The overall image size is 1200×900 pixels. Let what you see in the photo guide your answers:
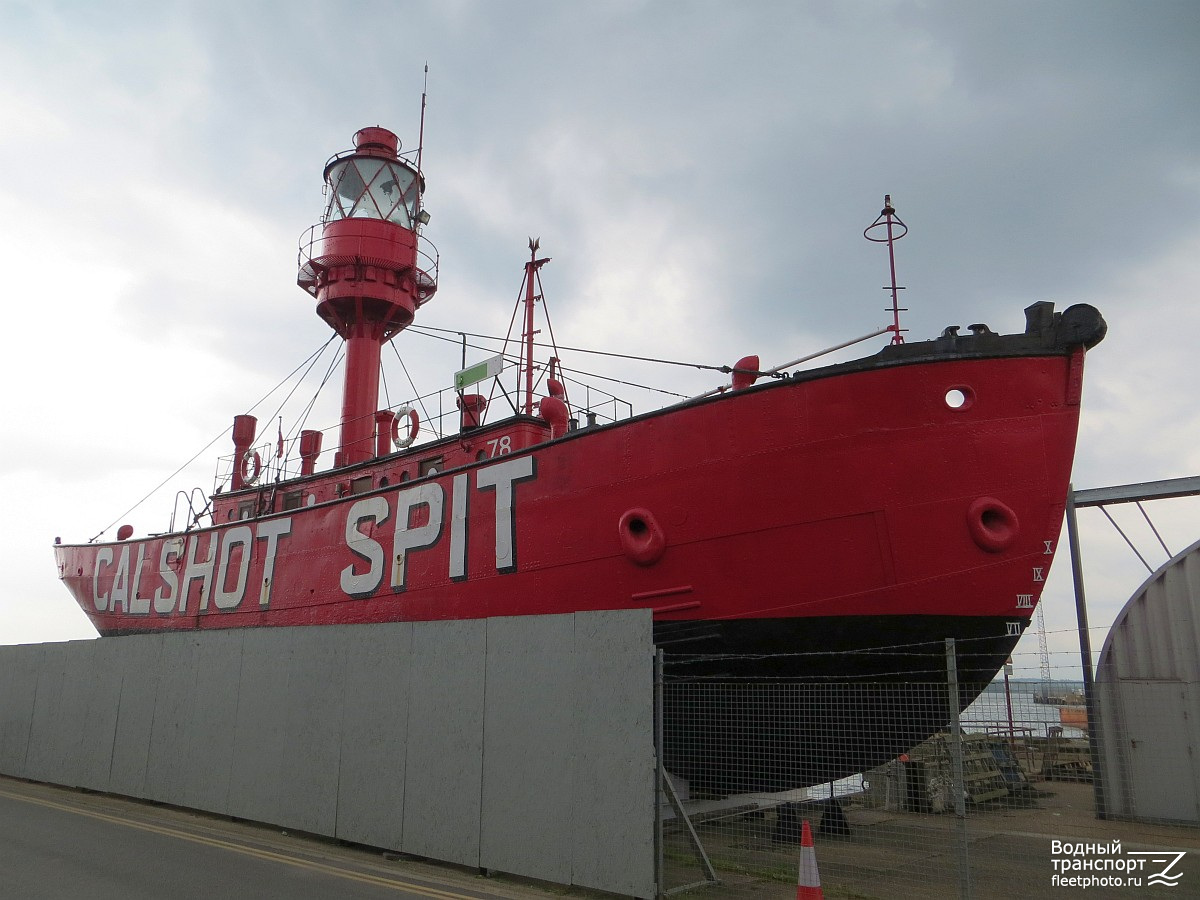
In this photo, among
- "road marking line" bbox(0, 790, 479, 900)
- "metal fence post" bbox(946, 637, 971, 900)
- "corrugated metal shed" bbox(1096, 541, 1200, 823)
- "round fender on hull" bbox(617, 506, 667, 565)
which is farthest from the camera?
"corrugated metal shed" bbox(1096, 541, 1200, 823)

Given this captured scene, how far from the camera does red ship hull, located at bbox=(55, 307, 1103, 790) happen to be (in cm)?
949

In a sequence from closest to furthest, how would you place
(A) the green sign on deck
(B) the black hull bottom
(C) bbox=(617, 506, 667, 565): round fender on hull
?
1. (B) the black hull bottom
2. (C) bbox=(617, 506, 667, 565): round fender on hull
3. (A) the green sign on deck

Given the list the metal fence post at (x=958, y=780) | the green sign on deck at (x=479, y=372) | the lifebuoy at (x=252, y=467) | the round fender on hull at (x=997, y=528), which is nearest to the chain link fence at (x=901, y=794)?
the metal fence post at (x=958, y=780)

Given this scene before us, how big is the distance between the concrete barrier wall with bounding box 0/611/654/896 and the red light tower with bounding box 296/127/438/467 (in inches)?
330

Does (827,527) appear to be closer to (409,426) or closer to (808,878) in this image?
Result: (808,878)

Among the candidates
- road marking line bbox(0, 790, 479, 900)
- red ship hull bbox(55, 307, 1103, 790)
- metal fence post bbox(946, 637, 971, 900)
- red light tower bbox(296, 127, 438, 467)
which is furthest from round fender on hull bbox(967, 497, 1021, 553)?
red light tower bbox(296, 127, 438, 467)

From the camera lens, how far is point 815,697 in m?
9.41

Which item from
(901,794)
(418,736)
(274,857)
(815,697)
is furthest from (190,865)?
(901,794)

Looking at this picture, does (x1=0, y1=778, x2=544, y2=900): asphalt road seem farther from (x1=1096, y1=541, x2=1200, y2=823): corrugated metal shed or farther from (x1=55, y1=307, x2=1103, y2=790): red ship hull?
(x1=1096, y1=541, x2=1200, y2=823): corrugated metal shed

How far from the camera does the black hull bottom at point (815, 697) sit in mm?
9344

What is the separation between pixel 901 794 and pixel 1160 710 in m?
3.97

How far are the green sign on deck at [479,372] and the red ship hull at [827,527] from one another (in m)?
2.37

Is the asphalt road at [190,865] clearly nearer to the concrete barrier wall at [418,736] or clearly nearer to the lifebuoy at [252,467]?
the concrete barrier wall at [418,736]

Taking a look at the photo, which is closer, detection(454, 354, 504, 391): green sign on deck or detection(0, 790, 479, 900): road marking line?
detection(0, 790, 479, 900): road marking line
